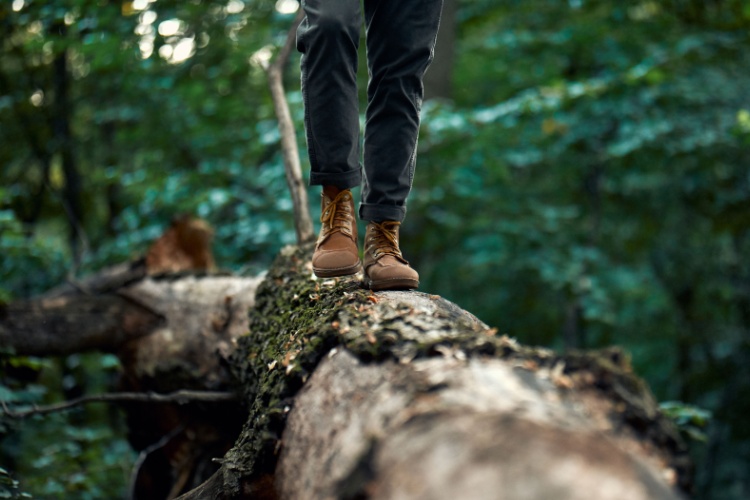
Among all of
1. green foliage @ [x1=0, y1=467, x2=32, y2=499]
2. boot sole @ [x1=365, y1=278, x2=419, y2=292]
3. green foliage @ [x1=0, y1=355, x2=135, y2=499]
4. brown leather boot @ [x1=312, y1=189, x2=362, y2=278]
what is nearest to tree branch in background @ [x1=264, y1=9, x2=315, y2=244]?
brown leather boot @ [x1=312, y1=189, x2=362, y2=278]

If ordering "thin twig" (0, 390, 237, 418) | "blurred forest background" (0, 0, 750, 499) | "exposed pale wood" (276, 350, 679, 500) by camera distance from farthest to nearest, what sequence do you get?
1. "blurred forest background" (0, 0, 750, 499)
2. "thin twig" (0, 390, 237, 418)
3. "exposed pale wood" (276, 350, 679, 500)

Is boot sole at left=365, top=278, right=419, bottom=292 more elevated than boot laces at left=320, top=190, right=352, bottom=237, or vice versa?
boot laces at left=320, top=190, right=352, bottom=237

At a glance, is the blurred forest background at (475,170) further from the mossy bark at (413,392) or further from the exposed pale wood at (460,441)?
the exposed pale wood at (460,441)

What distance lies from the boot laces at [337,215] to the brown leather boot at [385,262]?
89 millimetres

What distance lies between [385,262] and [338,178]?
0.32m

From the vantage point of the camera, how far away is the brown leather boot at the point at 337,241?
2084 mm

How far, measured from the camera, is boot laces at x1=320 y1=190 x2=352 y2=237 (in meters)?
2.15

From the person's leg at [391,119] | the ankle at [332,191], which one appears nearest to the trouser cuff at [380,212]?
the person's leg at [391,119]

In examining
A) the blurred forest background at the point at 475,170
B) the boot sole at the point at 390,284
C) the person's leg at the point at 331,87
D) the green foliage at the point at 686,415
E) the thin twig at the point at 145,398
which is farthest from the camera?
the blurred forest background at the point at 475,170

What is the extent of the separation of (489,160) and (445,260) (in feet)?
6.33

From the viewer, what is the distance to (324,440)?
1304mm

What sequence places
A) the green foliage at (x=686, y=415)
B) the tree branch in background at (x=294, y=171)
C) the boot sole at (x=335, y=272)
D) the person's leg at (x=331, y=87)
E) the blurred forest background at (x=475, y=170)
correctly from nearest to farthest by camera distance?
the person's leg at (x=331, y=87) < the boot sole at (x=335, y=272) < the green foliage at (x=686, y=415) < the tree branch in background at (x=294, y=171) < the blurred forest background at (x=475, y=170)

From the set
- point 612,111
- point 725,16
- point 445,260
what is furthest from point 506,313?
point 725,16

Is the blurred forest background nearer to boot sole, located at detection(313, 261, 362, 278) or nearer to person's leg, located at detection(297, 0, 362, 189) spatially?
boot sole, located at detection(313, 261, 362, 278)
